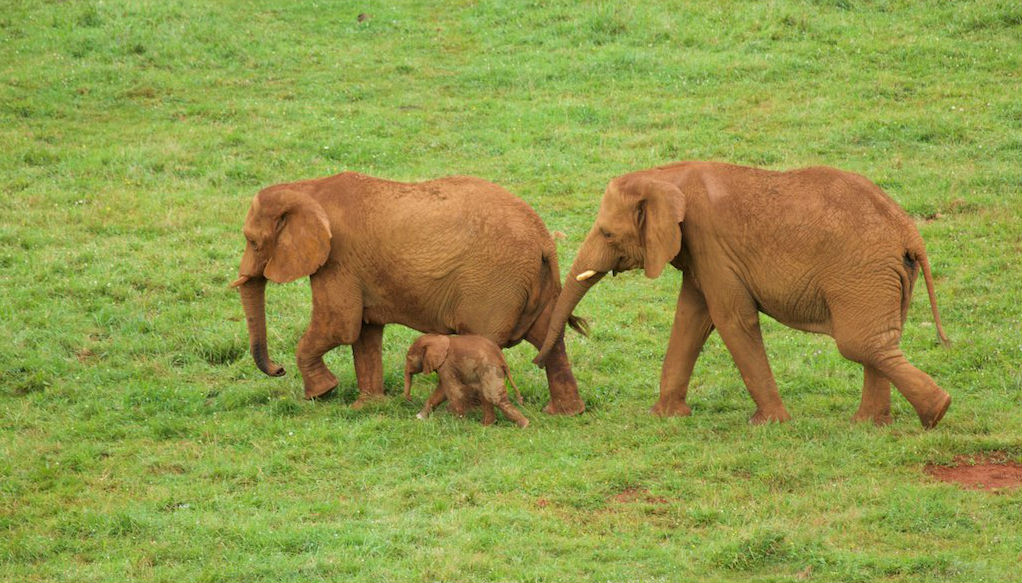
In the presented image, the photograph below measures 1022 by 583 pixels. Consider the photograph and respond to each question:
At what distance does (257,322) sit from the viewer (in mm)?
13969

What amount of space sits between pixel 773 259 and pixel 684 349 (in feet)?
4.69

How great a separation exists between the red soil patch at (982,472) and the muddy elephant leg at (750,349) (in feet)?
5.60

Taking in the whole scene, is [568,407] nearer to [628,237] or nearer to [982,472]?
[628,237]

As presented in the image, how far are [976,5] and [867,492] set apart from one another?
1747 cm

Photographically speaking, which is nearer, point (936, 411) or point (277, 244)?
point (936, 411)

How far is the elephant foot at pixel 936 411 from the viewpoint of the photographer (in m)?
11.9

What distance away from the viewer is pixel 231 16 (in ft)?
90.7

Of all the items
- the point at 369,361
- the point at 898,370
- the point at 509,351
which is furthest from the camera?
the point at 509,351

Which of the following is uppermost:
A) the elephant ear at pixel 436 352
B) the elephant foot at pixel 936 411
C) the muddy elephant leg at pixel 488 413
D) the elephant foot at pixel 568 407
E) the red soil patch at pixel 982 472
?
the elephant ear at pixel 436 352

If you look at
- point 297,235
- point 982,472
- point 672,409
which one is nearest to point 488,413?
point 672,409

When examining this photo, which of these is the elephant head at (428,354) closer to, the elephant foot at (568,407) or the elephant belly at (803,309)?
the elephant foot at (568,407)

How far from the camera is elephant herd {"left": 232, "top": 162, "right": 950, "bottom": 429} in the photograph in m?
12.0

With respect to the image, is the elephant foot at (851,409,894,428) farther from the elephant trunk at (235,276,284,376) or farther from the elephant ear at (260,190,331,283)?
the elephant trunk at (235,276,284,376)

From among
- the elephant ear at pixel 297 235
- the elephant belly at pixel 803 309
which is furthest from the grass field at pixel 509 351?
the elephant ear at pixel 297 235
